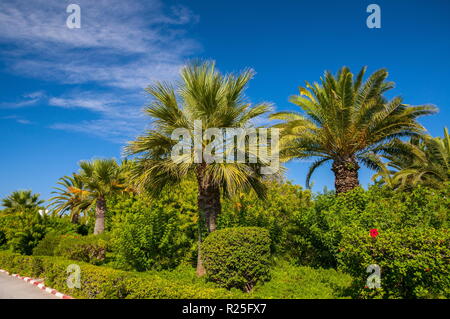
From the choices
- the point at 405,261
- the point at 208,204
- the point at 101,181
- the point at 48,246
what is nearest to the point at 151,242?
the point at 208,204

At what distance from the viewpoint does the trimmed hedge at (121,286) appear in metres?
→ 6.70

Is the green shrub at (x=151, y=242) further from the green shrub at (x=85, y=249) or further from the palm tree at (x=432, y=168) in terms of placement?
the palm tree at (x=432, y=168)

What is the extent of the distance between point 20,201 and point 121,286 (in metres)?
40.3

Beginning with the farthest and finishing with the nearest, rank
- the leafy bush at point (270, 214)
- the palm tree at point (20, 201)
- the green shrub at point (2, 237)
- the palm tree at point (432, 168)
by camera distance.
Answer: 1. the palm tree at point (20, 201)
2. the green shrub at point (2, 237)
3. the palm tree at point (432, 168)
4. the leafy bush at point (270, 214)

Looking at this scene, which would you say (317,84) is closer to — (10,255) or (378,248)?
(378,248)

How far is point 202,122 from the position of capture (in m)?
10.4

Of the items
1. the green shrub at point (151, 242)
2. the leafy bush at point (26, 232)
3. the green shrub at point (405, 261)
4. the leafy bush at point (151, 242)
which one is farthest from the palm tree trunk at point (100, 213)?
the green shrub at point (405, 261)

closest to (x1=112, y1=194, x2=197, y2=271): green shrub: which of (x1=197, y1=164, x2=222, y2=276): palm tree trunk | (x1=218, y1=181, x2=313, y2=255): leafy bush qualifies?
(x1=218, y1=181, x2=313, y2=255): leafy bush

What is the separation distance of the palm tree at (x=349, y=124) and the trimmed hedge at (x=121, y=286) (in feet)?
26.6

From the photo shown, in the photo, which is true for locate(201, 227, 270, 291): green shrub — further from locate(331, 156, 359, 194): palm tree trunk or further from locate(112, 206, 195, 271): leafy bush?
locate(331, 156, 359, 194): palm tree trunk

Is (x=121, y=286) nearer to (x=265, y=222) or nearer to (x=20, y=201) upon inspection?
(x=265, y=222)
